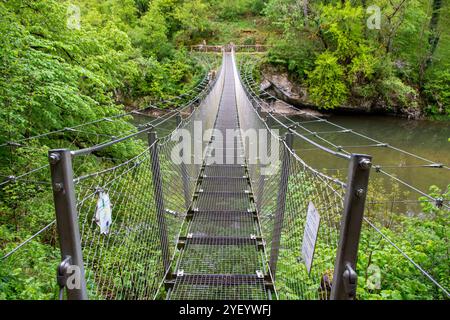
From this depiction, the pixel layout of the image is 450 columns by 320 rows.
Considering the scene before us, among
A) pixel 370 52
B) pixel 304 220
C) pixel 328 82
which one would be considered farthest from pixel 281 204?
pixel 370 52

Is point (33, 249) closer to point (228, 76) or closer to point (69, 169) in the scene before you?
point (69, 169)

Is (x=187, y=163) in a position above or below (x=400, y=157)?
above

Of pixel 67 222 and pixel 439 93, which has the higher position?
pixel 67 222

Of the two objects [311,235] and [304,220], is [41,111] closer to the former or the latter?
[304,220]

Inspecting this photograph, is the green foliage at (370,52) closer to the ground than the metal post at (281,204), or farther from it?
farther from it

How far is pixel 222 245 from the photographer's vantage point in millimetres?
2162

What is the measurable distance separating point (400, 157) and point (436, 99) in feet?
19.4

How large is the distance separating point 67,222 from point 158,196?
1115 mm

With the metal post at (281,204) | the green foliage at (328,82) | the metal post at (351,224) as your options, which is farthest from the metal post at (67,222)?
the green foliage at (328,82)

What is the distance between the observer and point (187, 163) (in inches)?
109

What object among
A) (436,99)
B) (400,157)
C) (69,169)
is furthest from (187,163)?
(436,99)

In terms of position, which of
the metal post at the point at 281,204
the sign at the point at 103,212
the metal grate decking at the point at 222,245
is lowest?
the metal grate decking at the point at 222,245

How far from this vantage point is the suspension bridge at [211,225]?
0.76 metres

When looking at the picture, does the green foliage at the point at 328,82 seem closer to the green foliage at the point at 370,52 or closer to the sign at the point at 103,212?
the green foliage at the point at 370,52
